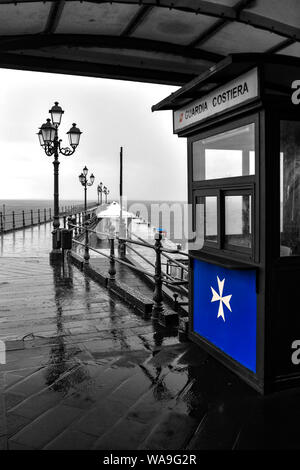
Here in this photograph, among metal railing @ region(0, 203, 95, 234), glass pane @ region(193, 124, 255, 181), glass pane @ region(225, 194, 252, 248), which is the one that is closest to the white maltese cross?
glass pane @ region(225, 194, 252, 248)

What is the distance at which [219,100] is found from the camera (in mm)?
3732

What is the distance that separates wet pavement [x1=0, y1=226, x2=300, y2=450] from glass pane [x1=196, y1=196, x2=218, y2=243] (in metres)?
1.26

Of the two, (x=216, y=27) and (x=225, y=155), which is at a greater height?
(x=216, y=27)

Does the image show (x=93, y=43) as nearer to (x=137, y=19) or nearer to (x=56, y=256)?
(x=137, y=19)

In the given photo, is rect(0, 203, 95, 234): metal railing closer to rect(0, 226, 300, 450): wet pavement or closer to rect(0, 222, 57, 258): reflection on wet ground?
rect(0, 222, 57, 258): reflection on wet ground

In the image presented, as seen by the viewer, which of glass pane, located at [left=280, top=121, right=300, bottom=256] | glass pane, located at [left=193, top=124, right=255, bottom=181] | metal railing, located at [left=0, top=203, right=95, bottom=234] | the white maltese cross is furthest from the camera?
metal railing, located at [left=0, top=203, right=95, bottom=234]

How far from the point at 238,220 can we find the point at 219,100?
3.63 feet

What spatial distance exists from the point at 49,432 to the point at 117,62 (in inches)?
126

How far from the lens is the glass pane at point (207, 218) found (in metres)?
4.21

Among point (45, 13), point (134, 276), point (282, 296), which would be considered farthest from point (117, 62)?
point (134, 276)

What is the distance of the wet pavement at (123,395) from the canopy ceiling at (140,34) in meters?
2.84

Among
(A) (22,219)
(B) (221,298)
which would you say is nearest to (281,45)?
(B) (221,298)

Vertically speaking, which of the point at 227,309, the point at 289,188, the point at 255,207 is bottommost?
the point at 227,309

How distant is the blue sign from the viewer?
365 cm
